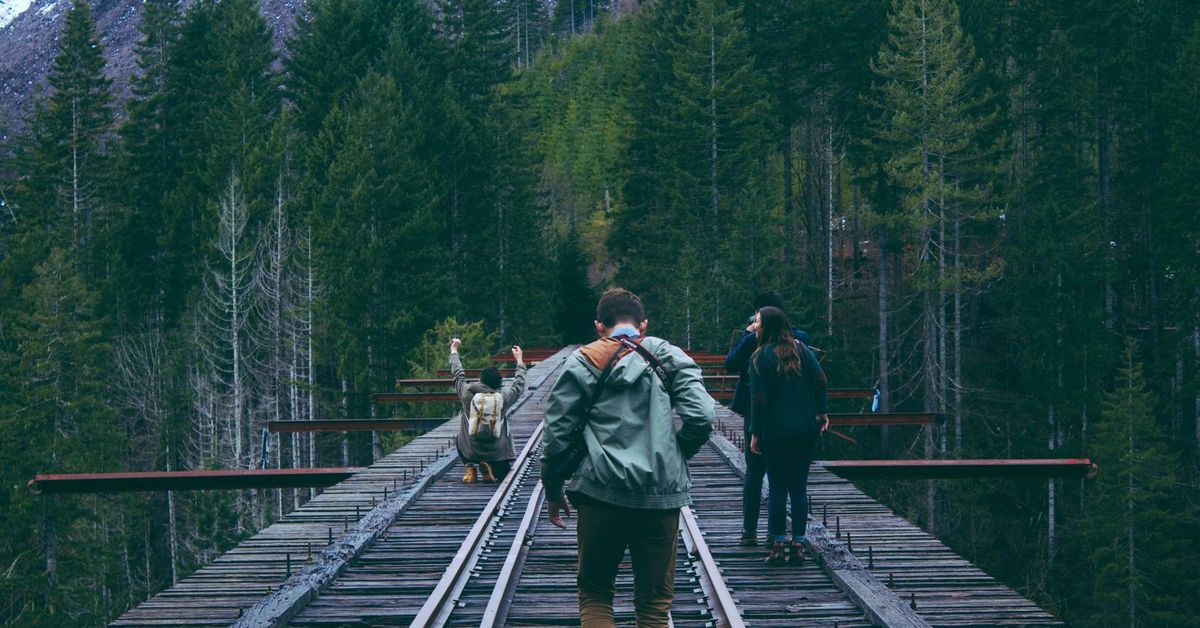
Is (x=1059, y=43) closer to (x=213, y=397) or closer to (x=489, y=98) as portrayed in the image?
(x=489, y=98)

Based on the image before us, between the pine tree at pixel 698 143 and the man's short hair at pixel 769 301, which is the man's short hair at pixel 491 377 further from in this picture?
the pine tree at pixel 698 143

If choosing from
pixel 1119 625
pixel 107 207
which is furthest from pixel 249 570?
pixel 107 207

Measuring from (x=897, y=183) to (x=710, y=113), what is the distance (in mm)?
10633

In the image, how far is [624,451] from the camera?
14.6 feet

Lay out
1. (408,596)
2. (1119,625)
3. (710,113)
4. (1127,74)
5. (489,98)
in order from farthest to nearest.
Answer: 1. (489,98)
2. (710,113)
3. (1127,74)
4. (1119,625)
5. (408,596)

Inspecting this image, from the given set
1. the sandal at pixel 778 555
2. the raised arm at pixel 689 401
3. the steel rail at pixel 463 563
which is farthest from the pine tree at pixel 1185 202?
the raised arm at pixel 689 401

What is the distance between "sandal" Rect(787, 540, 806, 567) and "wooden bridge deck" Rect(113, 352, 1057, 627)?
0.27ft

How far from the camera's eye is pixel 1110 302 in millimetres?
39281

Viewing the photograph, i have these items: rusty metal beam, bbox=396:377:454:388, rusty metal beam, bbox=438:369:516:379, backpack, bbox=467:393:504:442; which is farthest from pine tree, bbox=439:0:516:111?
backpack, bbox=467:393:504:442

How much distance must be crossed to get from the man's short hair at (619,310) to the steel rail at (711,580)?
3.47 ft

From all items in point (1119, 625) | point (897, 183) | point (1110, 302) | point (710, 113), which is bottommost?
point (1119, 625)

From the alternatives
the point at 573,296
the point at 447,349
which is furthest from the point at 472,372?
the point at 573,296

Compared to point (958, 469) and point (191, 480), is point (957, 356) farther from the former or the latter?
point (191, 480)

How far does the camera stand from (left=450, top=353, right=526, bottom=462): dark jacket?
10.4m
